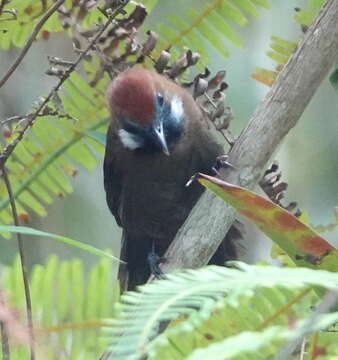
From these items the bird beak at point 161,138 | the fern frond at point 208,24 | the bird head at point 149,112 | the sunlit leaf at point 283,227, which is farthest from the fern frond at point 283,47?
the sunlit leaf at point 283,227

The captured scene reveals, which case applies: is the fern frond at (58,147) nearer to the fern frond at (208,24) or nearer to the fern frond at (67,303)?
the fern frond at (208,24)

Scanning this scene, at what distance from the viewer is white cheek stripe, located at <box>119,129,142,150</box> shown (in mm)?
2184

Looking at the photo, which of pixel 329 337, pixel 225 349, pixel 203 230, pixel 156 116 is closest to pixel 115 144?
pixel 156 116

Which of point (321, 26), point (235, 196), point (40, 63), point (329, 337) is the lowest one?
point (40, 63)

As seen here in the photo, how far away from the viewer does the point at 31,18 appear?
1.78m

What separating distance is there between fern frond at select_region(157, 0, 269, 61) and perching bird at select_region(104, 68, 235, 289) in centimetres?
15

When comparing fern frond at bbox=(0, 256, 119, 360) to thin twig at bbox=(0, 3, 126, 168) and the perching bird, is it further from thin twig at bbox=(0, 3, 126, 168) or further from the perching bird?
the perching bird

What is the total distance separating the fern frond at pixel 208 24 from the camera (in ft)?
5.99

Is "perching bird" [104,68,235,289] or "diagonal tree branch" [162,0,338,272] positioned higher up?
"diagonal tree branch" [162,0,338,272]

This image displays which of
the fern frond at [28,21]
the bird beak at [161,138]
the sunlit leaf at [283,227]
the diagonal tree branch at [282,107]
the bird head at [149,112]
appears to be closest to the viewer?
the sunlit leaf at [283,227]

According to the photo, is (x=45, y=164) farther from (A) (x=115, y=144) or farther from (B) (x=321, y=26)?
(B) (x=321, y=26)

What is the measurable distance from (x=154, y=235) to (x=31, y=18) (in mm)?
726

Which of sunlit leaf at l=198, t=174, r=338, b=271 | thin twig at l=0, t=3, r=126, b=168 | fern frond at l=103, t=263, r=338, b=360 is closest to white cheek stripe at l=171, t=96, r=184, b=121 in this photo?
thin twig at l=0, t=3, r=126, b=168

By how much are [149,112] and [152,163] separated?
0.55ft
